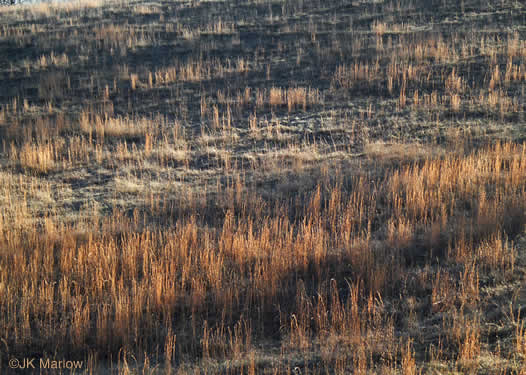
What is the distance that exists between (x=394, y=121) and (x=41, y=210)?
8463mm

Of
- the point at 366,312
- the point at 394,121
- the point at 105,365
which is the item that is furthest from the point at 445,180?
the point at 105,365

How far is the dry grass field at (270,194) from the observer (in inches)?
173

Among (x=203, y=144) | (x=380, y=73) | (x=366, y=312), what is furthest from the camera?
(x=380, y=73)

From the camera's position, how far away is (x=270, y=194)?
8539mm

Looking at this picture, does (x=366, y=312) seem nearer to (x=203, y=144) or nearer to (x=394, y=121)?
(x=203, y=144)

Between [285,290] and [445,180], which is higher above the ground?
[445,180]

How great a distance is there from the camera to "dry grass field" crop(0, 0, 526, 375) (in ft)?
14.4

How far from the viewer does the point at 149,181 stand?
9.52 meters

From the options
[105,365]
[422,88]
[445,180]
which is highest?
[422,88]

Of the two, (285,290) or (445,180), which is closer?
(285,290)

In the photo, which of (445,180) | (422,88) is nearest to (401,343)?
(445,180)

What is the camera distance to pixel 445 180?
775 centimetres

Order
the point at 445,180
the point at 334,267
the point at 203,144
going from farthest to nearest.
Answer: the point at 203,144, the point at 445,180, the point at 334,267

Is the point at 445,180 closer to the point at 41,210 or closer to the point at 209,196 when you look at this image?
the point at 209,196
